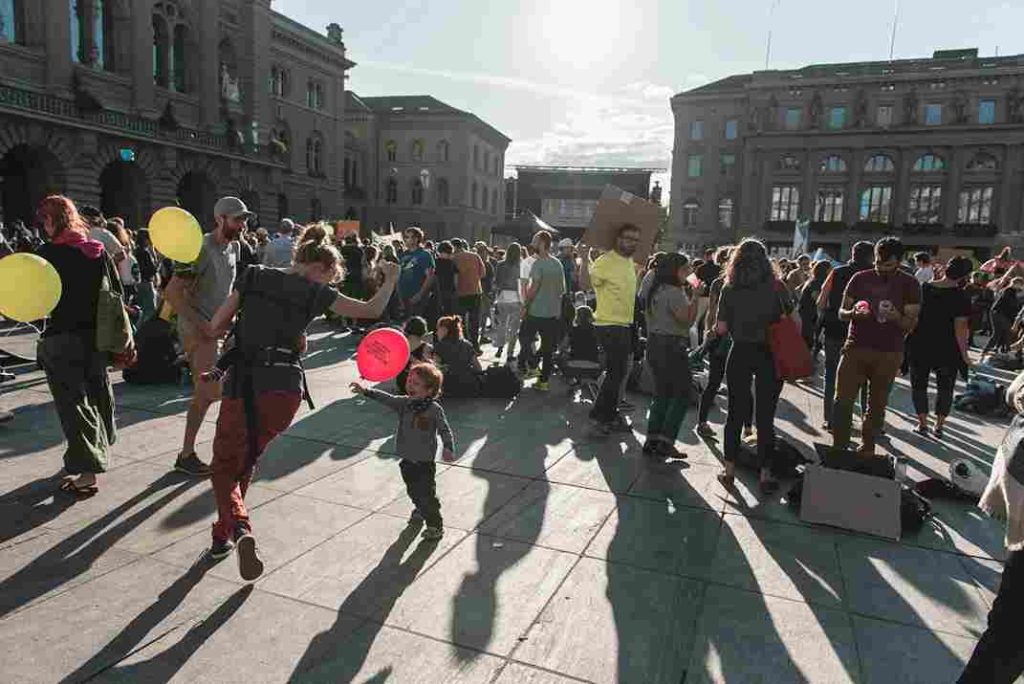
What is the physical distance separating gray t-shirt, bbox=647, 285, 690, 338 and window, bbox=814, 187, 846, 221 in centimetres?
5701

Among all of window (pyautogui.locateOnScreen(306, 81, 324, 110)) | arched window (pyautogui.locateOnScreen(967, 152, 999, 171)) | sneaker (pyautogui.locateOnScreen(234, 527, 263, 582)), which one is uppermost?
window (pyautogui.locateOnScreen(306, 81, 324, 110))

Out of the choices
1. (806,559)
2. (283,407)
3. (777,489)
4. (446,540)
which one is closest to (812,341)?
(777,489)

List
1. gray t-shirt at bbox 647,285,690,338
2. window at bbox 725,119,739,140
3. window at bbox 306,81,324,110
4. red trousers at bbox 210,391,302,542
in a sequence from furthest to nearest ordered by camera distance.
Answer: window at bbox 725,119,739,140 → window at bbox 306,81,324,110 → gray t-shirt at bbox 647,285,690,338 → red trousers at bbox 210,391,302,542

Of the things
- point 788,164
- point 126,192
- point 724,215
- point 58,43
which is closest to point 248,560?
point 58,43

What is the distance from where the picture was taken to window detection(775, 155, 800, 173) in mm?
56656

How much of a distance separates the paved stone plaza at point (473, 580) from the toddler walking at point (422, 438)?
0.21 meters

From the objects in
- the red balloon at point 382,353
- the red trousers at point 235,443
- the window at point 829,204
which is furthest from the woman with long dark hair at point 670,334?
the window at point 829,204

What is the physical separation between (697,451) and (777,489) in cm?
111

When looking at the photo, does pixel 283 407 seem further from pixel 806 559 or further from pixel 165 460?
pixel 806 559

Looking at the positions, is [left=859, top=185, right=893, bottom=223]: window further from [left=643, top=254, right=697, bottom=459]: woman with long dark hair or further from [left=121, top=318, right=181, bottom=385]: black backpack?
[left=121, top=318, right=181, bottom=385]: black backpack

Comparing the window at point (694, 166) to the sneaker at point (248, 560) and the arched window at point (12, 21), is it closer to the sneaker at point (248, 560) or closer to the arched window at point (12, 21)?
the arched window at point (12, 21)

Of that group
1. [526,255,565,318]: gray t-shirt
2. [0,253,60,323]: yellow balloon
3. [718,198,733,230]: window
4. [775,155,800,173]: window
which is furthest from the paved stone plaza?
[718,198,733,230]: window

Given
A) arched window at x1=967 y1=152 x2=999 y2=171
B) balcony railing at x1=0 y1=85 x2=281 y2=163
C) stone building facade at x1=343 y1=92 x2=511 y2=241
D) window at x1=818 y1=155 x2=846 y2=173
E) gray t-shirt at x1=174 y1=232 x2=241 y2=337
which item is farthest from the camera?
stone building facade at x1=343 y1=92 x2=511 y2=241

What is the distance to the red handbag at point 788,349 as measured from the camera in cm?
494
